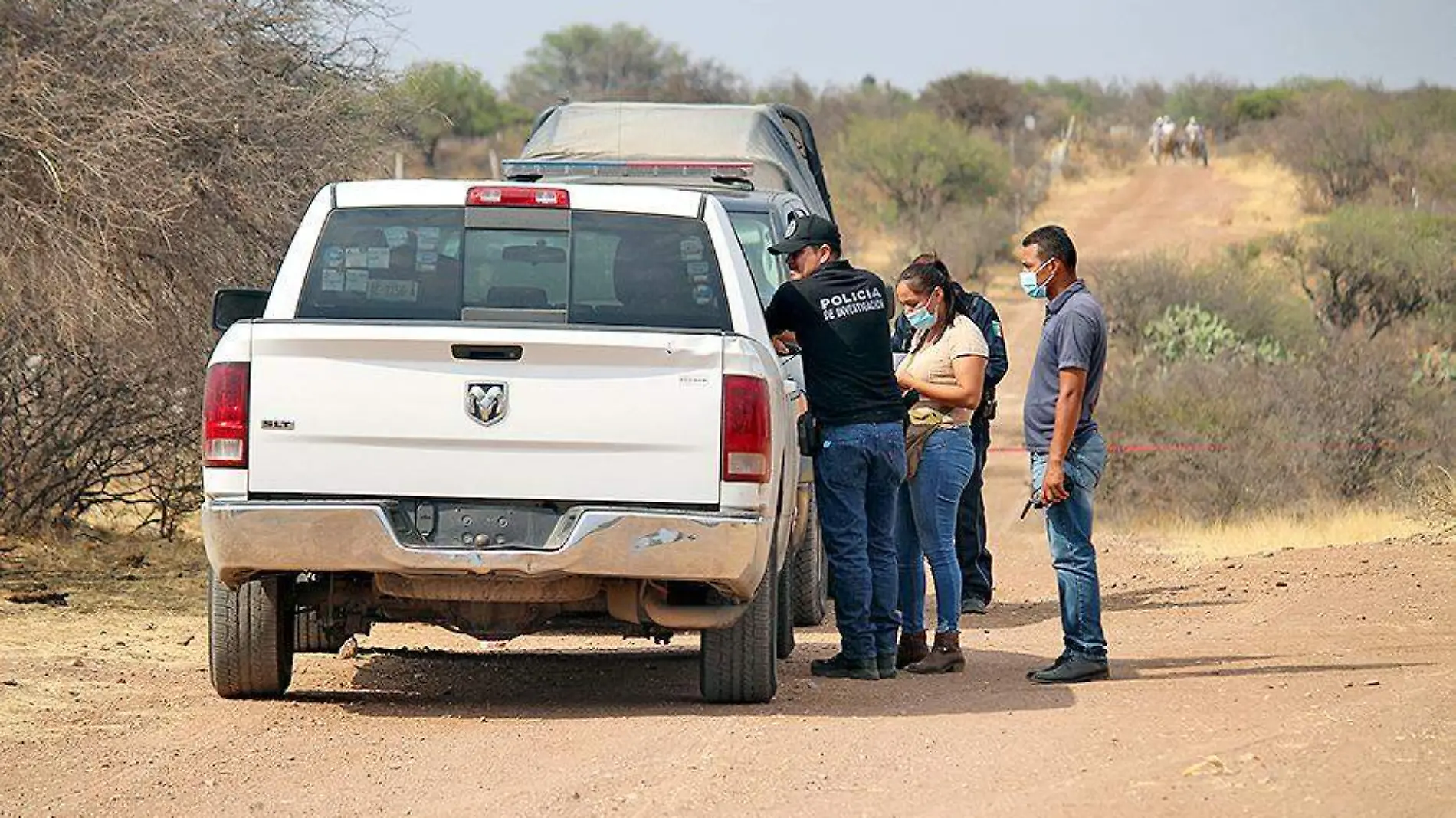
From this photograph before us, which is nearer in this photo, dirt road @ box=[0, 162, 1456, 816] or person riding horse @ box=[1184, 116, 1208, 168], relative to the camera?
dirt road @ box=[0, 162, 1456, 816]

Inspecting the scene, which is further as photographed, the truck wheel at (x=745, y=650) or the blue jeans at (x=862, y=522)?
the blue jeans at (x=862, y=522)

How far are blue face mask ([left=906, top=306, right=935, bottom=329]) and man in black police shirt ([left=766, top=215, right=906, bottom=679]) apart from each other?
42 centimetres

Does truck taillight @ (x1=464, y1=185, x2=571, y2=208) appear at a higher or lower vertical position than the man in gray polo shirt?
higher

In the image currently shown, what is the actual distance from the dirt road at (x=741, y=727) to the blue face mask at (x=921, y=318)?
1.52 m

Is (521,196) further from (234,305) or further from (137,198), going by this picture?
(137,198)

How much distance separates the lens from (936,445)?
9938 millimetres

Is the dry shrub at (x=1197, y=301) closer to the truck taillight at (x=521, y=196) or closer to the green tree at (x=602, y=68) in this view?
the truck taillight at (x=521, y=196)

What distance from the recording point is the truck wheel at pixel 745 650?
8.42 metres

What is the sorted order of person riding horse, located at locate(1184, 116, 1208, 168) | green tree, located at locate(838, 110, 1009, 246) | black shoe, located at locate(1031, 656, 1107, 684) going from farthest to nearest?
1. person riding horse, located at locate(1184, 116, 1208, 168)
2. green tree, located at locate(838, 110, 1009, 246)
3. black shoe, located at locate(1031, 656, 1107, 684)

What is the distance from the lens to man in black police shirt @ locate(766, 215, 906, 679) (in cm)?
926

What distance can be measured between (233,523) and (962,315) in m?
3.68

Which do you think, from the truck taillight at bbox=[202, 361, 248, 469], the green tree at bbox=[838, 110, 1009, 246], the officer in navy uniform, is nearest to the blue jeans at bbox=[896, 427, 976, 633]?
the officer in navy uniform

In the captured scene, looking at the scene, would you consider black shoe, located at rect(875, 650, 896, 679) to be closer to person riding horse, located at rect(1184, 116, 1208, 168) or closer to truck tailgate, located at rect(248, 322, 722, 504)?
truck tailgate, located at rect(248, 322, 722, 504)

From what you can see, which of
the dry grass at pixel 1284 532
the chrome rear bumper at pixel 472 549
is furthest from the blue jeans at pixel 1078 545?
the dry grass at pixel 1284 532
